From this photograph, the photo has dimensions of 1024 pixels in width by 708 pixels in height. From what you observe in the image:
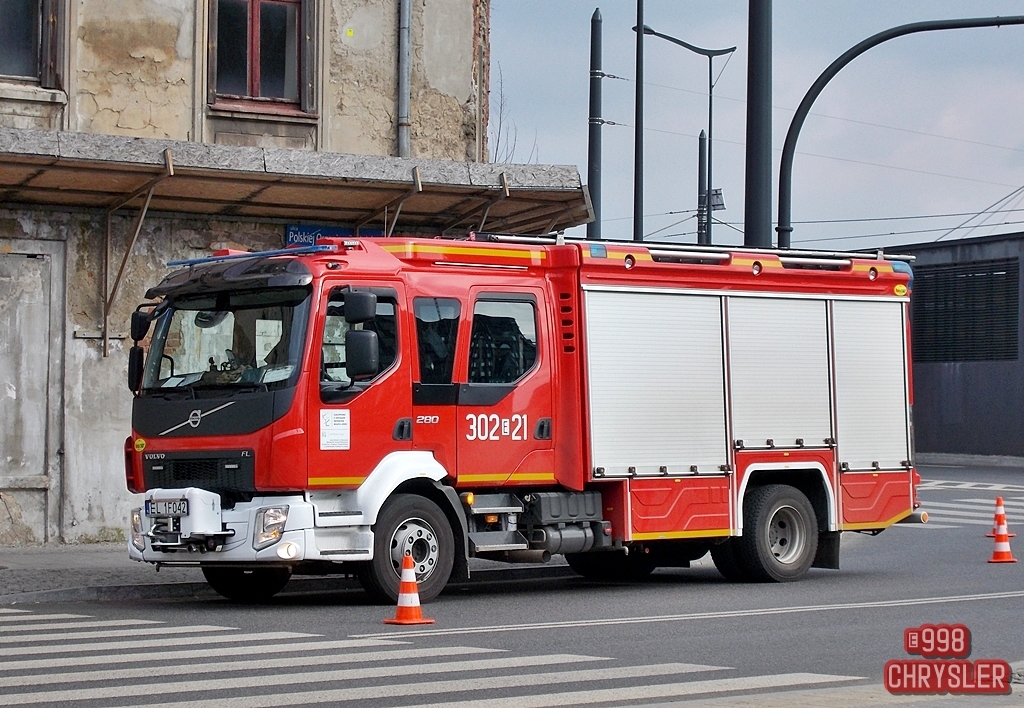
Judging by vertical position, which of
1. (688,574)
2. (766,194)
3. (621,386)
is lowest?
(688,574)

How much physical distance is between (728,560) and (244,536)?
5.06m

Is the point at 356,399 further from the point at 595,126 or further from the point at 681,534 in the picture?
the point at 595,126

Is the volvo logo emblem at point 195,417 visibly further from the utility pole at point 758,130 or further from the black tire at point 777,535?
the utility pole at point 758,130

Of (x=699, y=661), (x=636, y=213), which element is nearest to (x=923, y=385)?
(x=636, y=213)

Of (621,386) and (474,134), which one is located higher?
(474,134)

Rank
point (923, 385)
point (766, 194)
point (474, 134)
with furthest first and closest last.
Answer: point (923, 385) → point (474, 134) → point (766, 194)

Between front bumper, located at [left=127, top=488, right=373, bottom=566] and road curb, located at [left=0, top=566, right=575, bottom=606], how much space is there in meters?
1.41

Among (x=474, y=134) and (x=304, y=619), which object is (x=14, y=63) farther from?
(x=304, y=619)


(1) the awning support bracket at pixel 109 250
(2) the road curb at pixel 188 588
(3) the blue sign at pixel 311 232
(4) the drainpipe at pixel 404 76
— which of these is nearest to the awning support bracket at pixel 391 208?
(3) the blue sign at pixel 311 232

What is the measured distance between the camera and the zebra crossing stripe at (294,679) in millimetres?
8602

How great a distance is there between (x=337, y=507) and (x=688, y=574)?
541 centimetres

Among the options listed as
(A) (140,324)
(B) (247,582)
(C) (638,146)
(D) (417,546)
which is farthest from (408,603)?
(C) (638,146)

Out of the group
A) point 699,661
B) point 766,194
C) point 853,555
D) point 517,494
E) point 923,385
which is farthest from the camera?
point 923,385

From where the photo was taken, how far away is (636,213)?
103 feet
